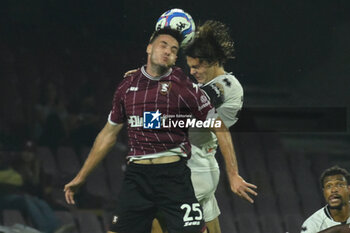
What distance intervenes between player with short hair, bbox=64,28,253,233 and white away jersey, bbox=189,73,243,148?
0.27 metres

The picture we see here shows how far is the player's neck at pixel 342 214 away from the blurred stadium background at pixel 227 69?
12.5 inches

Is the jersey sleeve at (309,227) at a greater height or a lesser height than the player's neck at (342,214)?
lesser

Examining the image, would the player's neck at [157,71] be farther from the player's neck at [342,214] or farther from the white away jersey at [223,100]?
the player's neck at [342,214]

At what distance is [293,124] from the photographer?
539 centimetres

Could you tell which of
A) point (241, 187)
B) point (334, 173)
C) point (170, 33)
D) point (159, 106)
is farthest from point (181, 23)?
point (334, 173)

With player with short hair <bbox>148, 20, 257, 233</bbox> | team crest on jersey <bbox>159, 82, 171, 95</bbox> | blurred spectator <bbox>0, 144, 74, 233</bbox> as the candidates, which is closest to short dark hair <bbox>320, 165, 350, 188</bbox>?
player with short hair <bbox>148, 20, 257, 233</bbox>

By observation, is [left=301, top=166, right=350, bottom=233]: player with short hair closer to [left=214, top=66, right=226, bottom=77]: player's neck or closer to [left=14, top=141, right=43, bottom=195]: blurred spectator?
[left=214, top=66, right=226, bottom=77]: player's neck

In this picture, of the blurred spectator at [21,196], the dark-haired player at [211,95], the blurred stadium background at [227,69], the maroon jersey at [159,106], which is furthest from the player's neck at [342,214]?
the blurred spectator at [21,196]

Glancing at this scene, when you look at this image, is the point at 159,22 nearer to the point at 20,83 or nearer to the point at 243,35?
the point at 243,35

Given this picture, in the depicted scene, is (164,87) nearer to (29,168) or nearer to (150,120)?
(150,120)

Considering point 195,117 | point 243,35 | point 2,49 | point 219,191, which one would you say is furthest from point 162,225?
point 2,49

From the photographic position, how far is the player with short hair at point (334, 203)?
17.2 feet

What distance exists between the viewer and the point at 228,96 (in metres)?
4.96

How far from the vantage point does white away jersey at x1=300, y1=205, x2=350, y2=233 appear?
5266 millimetres
